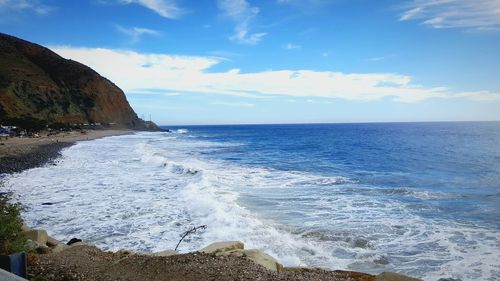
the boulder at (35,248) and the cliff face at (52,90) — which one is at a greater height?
the cliff face at (52,90)

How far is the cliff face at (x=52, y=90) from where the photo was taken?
80000 millimetres

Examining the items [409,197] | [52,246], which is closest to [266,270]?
[52,246]

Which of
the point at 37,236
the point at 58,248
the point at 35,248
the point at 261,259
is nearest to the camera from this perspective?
the point at 261,259

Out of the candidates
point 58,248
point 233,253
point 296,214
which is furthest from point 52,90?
point 233,253

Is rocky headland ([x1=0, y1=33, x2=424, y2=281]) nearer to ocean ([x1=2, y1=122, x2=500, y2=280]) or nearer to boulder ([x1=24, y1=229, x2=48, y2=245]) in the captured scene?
boulder ([x1=24, y1=229, x2=48, y2=245])

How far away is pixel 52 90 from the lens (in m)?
89.8

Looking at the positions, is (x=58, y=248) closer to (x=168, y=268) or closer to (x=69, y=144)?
(x=168, y=268)

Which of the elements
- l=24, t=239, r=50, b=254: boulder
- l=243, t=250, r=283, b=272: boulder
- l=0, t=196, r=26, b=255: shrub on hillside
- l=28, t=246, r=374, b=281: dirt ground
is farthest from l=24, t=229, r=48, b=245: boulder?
l=243, t=250, r=283, b=272: boulder

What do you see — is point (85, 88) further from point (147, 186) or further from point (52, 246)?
point (52, 246)

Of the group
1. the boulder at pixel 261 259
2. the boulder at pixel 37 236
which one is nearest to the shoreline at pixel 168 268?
the boulder at pixel 261 259

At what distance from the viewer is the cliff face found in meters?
80.0

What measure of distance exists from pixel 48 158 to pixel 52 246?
2771 cm

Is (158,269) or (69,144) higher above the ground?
(158,269)

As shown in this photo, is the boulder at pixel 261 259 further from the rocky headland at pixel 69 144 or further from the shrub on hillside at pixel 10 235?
the shrub on hillside at pixel 10 235
